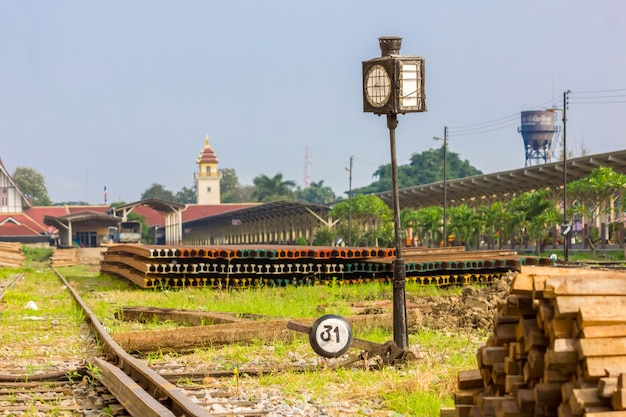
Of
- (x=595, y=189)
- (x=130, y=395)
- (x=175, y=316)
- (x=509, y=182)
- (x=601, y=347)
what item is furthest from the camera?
(x=509, y=182)

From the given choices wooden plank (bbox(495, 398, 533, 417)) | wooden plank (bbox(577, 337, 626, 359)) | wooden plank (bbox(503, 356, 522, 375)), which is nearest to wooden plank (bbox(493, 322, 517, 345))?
wooden plank (bbox(503, 356, 522, 375))

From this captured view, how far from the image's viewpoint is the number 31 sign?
9.24 metres

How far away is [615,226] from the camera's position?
52.7 meters

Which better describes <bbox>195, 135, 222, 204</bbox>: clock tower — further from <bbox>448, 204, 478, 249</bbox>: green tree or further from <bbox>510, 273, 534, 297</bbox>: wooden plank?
<bbox>510, 273, 534, 297</bbox>: wooden plank

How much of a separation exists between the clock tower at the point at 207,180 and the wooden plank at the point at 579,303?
5964 inches

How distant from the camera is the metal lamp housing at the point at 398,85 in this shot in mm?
10312

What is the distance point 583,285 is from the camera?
433 centimetres

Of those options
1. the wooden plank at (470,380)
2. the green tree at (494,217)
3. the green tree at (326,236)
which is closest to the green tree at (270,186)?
the green tree at (326,236)

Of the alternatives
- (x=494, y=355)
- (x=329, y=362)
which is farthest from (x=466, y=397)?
(x=329, y=362)

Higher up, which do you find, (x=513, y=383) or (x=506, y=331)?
(x=506, y=331)

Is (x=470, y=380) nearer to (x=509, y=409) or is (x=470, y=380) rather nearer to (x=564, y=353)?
(x=509, y=409)

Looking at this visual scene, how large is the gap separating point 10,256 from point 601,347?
4292 cm

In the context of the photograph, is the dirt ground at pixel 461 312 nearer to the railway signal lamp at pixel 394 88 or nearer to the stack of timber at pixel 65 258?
the railway signal lamp at pixel 394 88

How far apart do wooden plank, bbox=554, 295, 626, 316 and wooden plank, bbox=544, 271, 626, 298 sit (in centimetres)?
2
